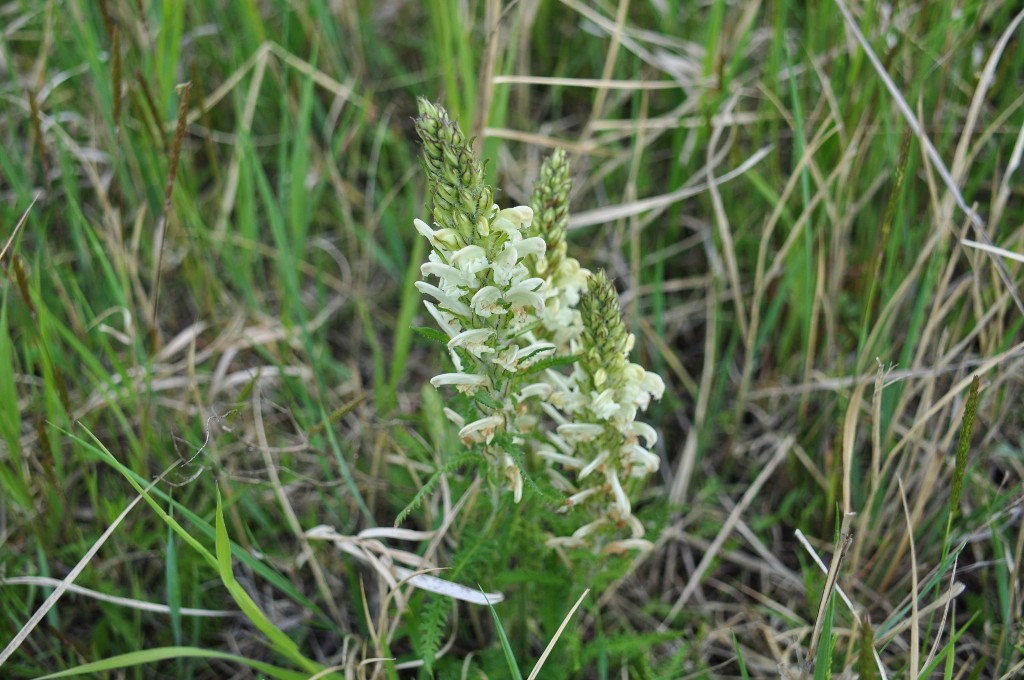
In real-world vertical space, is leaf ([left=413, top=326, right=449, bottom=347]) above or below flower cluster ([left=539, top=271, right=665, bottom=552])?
above

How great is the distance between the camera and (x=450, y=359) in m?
2.32

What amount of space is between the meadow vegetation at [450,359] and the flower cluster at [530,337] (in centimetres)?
14

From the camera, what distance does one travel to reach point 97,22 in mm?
3922

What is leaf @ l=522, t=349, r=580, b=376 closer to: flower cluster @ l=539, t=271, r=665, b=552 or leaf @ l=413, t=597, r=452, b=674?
flower cluster @ l=539, t=271, r=665, b=552

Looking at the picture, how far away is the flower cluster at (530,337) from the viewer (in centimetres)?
188

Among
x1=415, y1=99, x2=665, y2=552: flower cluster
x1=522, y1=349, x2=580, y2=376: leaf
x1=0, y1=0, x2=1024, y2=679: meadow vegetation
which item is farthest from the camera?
x1=0, y1=0, x2=1024, y2=679: meadow vegetation

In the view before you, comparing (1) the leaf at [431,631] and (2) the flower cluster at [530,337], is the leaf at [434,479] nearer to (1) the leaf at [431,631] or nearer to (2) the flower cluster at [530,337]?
(2) the flower cluster at [530,337]

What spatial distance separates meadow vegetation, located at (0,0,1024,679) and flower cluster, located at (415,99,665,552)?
14 cm

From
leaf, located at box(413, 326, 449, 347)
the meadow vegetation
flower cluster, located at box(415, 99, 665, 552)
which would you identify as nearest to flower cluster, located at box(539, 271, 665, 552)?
flower cluster, located at box(415, 99, 665, 552)

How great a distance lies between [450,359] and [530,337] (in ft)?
0.77

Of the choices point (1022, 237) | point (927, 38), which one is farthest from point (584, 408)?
point (927, 38)

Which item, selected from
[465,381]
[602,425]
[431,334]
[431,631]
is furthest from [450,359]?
[431,631]

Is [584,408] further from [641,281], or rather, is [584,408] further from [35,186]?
[35,186]

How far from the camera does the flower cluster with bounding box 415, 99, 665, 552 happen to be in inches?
74.2
